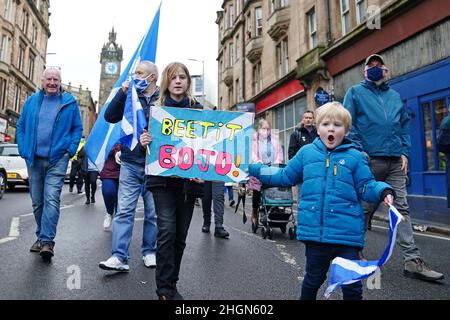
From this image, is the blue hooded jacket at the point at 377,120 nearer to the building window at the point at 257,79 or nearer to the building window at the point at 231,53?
the building window at the point at 257,79

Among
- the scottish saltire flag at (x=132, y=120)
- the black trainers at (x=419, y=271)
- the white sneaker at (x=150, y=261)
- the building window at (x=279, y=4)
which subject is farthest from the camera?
the building window at (x=279, y=4)

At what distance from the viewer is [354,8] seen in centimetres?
1499

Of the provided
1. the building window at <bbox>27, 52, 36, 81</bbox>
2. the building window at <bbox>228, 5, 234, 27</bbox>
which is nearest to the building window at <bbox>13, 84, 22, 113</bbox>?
the building window at <bbox>27, 52, 36, 81</bbox>

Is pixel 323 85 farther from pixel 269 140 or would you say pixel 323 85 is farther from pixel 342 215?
pixel 342 215

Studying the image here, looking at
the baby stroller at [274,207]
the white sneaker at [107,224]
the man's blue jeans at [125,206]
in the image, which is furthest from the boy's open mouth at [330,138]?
the white sneaker at [107,224]

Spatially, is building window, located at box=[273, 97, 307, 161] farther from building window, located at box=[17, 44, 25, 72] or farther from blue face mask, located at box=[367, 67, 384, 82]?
building window, located at box=[17, 44, 25, 72]

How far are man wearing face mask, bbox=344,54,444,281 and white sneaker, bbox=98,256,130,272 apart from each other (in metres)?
2.71

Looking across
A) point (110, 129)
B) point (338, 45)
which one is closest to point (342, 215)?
point (110, 129)

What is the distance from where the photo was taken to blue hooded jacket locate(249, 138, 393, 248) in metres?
2.25

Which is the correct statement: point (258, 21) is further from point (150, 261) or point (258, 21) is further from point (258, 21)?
point (150, 261)

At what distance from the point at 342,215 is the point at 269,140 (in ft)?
12.0

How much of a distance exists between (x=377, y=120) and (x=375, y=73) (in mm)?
524

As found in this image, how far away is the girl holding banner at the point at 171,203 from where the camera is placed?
2668 millimetres

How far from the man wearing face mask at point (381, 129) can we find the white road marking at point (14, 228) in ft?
16.3
